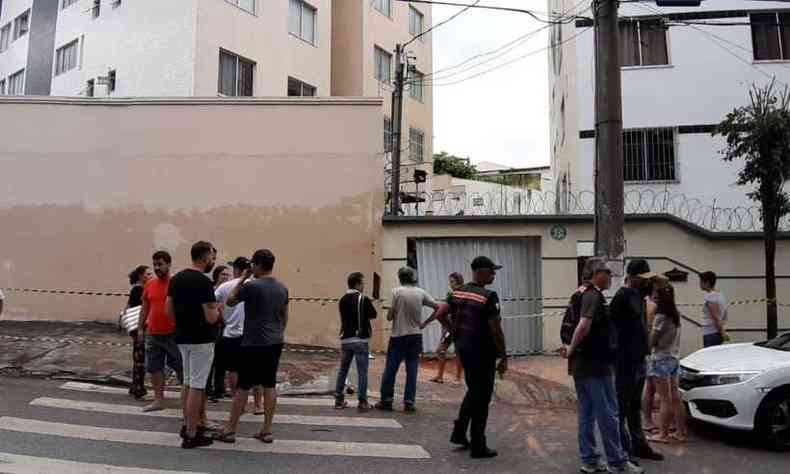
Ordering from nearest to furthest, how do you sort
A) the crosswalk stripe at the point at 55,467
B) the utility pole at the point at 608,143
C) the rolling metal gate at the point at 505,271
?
the crosswalk stripe at the point at 55,467
the utility pole at the point at 608,143
the rolling metal gate at the point at 505,271

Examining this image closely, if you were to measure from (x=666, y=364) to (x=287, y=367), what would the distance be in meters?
5.83

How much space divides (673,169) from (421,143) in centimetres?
1447

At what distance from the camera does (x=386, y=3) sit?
2716cm

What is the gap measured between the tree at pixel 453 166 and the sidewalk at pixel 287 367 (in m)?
30.7

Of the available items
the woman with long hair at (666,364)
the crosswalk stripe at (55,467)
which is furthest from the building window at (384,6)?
the crosswalk stripe at (55,467)

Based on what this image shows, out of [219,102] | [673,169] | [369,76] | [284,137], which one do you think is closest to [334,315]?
[284,137]

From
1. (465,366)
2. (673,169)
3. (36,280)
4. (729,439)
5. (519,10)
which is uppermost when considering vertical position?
(519,10)

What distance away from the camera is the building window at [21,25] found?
94.4 ft

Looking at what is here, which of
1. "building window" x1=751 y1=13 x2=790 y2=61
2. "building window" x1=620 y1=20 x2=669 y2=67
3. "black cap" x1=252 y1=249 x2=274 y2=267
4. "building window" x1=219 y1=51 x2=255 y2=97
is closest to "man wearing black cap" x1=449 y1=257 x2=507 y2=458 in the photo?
"black cap" x1=252 y1=249 x2=274 y2=267

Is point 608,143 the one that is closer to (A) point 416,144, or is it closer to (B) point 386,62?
(B) point 386,62

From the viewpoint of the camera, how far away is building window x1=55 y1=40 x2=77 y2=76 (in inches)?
929

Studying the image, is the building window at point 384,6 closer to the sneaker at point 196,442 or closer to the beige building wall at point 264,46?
the beige building wall at point 264,46

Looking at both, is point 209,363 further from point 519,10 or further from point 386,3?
point 386,3

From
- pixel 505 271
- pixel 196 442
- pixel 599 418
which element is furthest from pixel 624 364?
pixel 505 271
